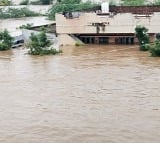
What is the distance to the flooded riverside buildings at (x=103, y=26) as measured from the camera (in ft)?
98.9

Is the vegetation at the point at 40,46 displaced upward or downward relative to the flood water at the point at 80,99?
upward

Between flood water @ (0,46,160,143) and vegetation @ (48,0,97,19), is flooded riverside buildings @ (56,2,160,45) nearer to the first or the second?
flood water @ (0,46,160,143)

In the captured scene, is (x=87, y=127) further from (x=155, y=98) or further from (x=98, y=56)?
(x=98, y=56)

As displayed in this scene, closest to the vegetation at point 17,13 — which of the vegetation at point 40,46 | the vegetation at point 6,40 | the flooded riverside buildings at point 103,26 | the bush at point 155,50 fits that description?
the flooded riverside buildings at point 103,26

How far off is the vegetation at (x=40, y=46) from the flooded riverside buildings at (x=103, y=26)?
10.2 feet

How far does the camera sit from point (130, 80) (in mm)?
20062

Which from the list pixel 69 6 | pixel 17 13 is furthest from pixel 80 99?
pixel 17 13

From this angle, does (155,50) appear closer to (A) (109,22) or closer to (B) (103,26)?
(A) (109,22)

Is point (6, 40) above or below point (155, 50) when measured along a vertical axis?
above

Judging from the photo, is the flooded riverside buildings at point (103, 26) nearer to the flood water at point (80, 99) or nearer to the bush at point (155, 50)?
the flood water at point (80, 99)

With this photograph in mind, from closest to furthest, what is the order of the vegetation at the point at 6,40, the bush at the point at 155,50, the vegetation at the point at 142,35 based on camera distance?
the bush at the point at 155,50, the vegetation at the point at 142,35, the vegetation at the point at 6,40

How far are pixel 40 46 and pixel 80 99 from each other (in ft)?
36.6

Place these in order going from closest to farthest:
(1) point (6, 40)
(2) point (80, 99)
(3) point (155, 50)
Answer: (2) point (80, 99) < (3) point (155, 50) < (1) point (6, 40)

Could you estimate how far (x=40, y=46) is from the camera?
2797 centimetres
